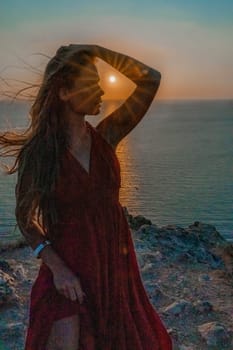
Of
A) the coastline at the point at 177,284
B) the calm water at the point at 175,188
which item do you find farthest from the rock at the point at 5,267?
the calm water at the point at 175,188

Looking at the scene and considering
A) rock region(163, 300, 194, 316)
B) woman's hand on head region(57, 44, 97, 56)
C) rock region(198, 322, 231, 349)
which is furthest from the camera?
rock region(163, 300, 194, 316)

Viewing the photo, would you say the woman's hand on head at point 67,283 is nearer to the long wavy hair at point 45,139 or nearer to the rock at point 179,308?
the long wavy hair at point 45,139

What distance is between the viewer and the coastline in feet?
17.0

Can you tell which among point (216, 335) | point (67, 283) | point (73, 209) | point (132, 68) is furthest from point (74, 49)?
point (216, 335)

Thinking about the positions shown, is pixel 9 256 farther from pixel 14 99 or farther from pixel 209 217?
pixel 209 217

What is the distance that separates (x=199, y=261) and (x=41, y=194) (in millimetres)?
5244

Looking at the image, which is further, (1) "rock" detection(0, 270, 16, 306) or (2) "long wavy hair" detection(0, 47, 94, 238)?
(1) "rock" detection(0, 270, 16, 306)

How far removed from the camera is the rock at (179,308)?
5590 millimetres

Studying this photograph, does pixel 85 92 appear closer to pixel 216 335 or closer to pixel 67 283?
pixel 67 283

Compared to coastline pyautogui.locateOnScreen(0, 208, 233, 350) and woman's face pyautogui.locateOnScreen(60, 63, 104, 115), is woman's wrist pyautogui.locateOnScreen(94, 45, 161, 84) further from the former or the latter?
coastline pyautogui.locateOnScreen(0, 208, 233, 350)

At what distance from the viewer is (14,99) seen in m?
2.93

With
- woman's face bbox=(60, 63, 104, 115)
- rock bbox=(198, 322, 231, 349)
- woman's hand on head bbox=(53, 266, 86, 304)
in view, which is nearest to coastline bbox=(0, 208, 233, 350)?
rock bbox=(198, 322, 231, 349)

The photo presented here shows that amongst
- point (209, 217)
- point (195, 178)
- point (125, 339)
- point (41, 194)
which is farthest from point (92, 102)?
point (195, 178)

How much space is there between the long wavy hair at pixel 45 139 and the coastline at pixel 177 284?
2.83 m
